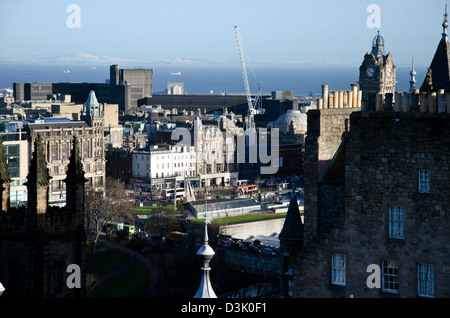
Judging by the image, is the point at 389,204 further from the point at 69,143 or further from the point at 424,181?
the point at 69,143

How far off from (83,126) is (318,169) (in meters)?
130

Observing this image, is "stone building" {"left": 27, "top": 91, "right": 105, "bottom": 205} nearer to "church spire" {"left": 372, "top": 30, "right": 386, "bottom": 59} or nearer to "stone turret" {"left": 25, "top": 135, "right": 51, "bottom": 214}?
"church spire" {"left": 372, "top": 30, "right": 386, "bottom": 59}

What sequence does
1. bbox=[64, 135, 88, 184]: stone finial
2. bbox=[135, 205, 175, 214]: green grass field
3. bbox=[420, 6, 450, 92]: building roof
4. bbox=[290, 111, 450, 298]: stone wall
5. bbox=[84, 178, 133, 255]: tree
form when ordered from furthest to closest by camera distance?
Result: bbox=[135, 205, 175, 214]: green grass field → bbox=[84, 178, 133, 255]: tree → bbox=[420, 6, 450, 92]: building roof → bbox=[64, 135, 88, 184]: stone finial → bbox=[290, 111, 450, 298]: stone wall

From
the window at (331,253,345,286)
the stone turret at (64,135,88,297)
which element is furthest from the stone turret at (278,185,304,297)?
the stone turret at (64,135,88,297)

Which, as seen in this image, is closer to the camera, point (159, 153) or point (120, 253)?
point (120, 253)

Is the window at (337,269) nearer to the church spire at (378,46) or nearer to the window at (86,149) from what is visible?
the church spire at (378,46)

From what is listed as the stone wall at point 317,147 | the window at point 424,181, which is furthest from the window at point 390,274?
the stone wall at point 317,147

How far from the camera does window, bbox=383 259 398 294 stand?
1930 centimetres

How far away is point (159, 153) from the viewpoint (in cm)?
15512

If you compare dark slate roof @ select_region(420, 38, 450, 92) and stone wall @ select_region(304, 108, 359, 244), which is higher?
dark slate roof @ select_region(420, 38, 450, 92)

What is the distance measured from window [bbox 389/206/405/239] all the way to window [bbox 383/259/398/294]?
0.51m

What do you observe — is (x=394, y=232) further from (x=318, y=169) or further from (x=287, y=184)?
(x=287, y=184)

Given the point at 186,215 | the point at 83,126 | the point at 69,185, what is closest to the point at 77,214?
the point at 69,185

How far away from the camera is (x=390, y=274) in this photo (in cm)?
1933
